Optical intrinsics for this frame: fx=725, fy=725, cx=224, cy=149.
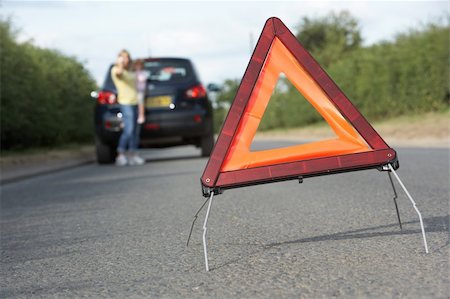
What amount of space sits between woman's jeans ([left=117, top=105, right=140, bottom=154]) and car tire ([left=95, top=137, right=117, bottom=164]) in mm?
786

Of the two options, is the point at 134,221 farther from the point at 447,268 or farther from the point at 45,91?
the point at 45,91

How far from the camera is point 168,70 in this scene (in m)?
13.5

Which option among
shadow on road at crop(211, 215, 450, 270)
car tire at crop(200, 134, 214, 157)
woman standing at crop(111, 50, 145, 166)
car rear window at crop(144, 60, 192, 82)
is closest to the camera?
shadow on road at crop(211, 215, 450, 270)

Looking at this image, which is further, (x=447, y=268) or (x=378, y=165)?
(x=378, y=165)

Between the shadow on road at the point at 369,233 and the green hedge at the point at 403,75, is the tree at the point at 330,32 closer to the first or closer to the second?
the green hedge at the point at 403,75

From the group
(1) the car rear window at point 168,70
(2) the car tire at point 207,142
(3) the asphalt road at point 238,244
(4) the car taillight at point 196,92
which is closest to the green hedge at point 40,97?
(1) the car rear window at point 168,70

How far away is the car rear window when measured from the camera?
1341 centimetres

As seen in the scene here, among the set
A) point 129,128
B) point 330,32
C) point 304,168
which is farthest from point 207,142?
point 330,32

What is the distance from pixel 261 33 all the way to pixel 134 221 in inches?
98.2

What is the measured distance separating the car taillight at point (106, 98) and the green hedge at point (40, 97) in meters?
5.62

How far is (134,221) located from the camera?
5.96 meters

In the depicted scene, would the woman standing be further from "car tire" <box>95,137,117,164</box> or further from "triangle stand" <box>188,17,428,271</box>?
"triangle stand" <box>188,17,428,271</box>


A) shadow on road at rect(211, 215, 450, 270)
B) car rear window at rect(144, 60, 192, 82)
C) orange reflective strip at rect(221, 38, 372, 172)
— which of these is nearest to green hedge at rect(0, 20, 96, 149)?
car rear window at rect(144, 60, 192, 82)

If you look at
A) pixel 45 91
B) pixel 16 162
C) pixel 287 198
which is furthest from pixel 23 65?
pixel 287 198
